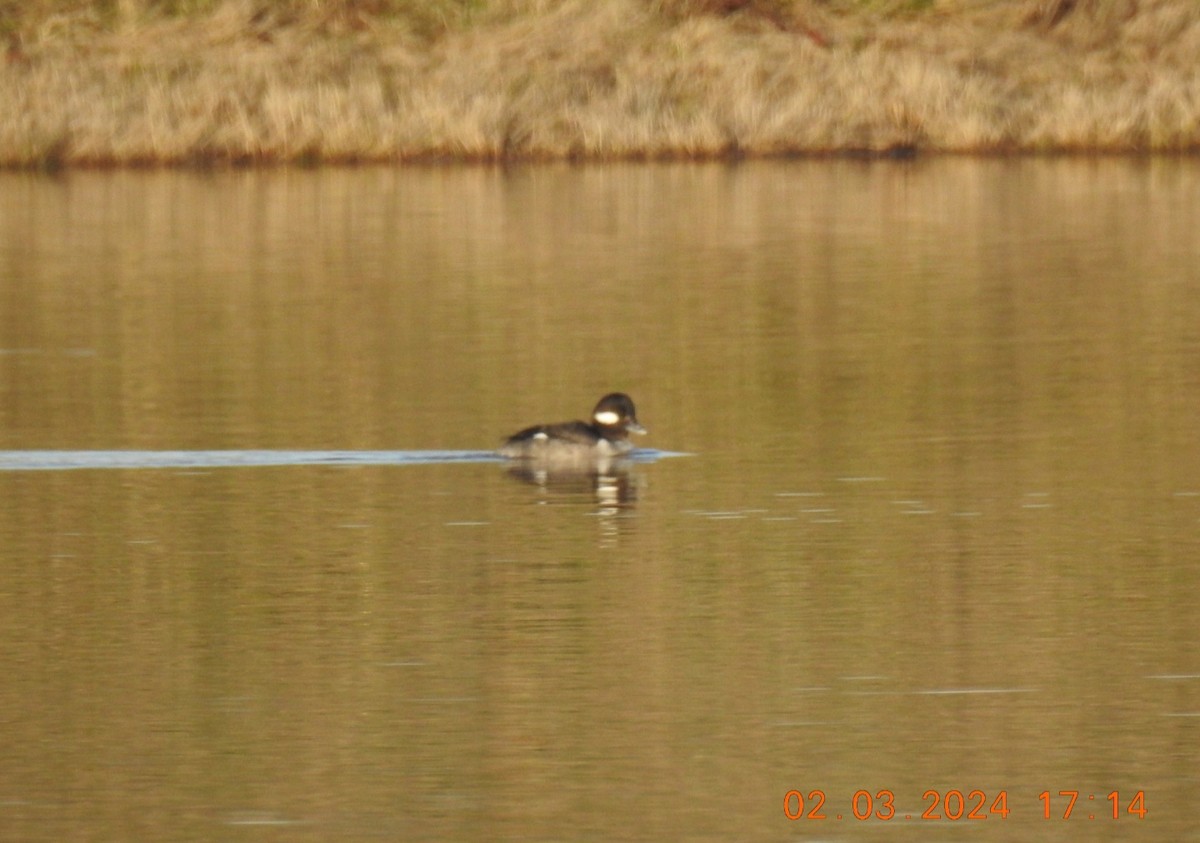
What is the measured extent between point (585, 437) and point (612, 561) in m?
2.47

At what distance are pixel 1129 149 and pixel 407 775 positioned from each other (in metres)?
26.1

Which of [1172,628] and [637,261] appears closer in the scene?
[1172,628]

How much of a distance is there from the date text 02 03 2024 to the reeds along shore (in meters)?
25.6

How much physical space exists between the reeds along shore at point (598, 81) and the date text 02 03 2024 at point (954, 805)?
83.9 ft

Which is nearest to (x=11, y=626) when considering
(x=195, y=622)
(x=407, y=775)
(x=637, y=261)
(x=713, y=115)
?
(x=195, y=622)

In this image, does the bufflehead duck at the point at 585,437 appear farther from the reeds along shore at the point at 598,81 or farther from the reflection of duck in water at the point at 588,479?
the reeds along shore at the point at 598,81

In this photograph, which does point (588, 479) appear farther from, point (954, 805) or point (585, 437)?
point (954, 805)

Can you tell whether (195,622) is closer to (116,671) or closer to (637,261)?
(116,671)

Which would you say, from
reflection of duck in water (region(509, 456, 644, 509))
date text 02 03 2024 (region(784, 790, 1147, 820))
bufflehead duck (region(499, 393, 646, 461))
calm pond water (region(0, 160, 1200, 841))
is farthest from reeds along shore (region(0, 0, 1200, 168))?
date text 02 03 2024 (region(784, 790, 1147, 820))

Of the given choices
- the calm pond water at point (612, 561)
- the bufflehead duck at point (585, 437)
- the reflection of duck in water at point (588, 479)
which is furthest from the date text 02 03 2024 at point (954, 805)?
the bufflehead duck at point (585, 437)

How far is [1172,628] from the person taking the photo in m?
8.80

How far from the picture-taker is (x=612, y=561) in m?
10.2

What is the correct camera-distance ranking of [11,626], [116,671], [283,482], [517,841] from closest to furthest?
[517,841] < [116,671] < [11,626] < [283,482]

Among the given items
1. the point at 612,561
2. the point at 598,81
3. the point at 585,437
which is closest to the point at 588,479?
the point at 585,437
